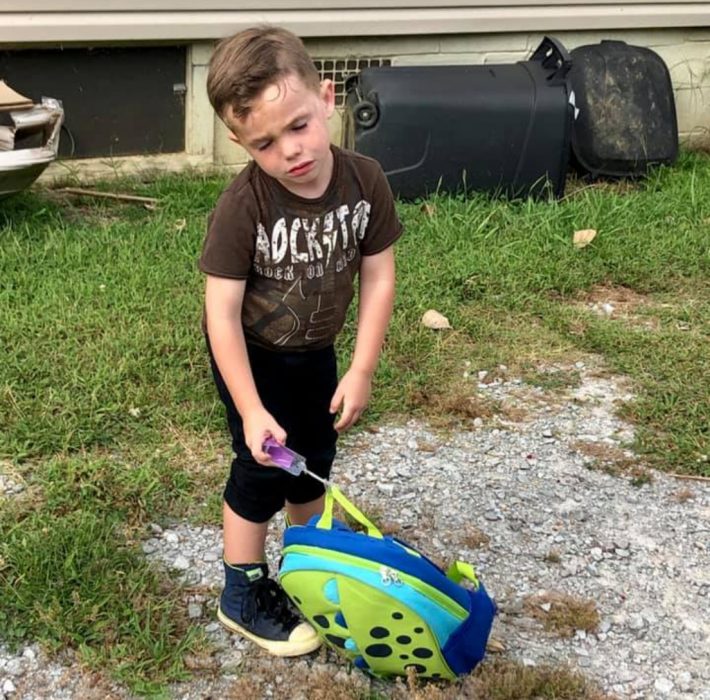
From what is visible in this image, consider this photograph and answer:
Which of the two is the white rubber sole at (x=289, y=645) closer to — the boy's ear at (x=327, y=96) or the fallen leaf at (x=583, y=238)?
the boy's ear at (x=327, y=96)

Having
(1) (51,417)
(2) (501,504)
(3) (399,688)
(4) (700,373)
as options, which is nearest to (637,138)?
(4) (700,373)

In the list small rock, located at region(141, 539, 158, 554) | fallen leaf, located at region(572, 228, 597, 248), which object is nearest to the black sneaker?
small rock, located at region(141, 539, 158, 554)

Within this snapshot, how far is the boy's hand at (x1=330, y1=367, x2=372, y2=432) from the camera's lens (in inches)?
82.7

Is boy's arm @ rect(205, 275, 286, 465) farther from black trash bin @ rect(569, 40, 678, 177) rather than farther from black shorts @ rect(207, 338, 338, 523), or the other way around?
black trash bin @ rect(569, 40, 678, 177)

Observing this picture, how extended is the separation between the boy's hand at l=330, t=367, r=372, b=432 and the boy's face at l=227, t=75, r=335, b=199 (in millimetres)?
436

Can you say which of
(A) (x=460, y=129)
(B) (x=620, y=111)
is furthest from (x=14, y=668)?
(B) (x=620, y=111)

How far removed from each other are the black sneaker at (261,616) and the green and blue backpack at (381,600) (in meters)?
0.18

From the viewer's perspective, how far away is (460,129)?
5.14 metres

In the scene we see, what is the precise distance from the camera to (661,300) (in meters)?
4.24

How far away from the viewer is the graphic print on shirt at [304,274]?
6.48 ft

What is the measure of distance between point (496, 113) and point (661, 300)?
147 cm

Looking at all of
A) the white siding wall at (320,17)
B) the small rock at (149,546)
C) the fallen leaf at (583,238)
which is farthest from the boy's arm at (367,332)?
the white siding wall at (320,17)

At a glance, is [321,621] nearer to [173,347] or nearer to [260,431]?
[260,431]

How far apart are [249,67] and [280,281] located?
443 millimetres
